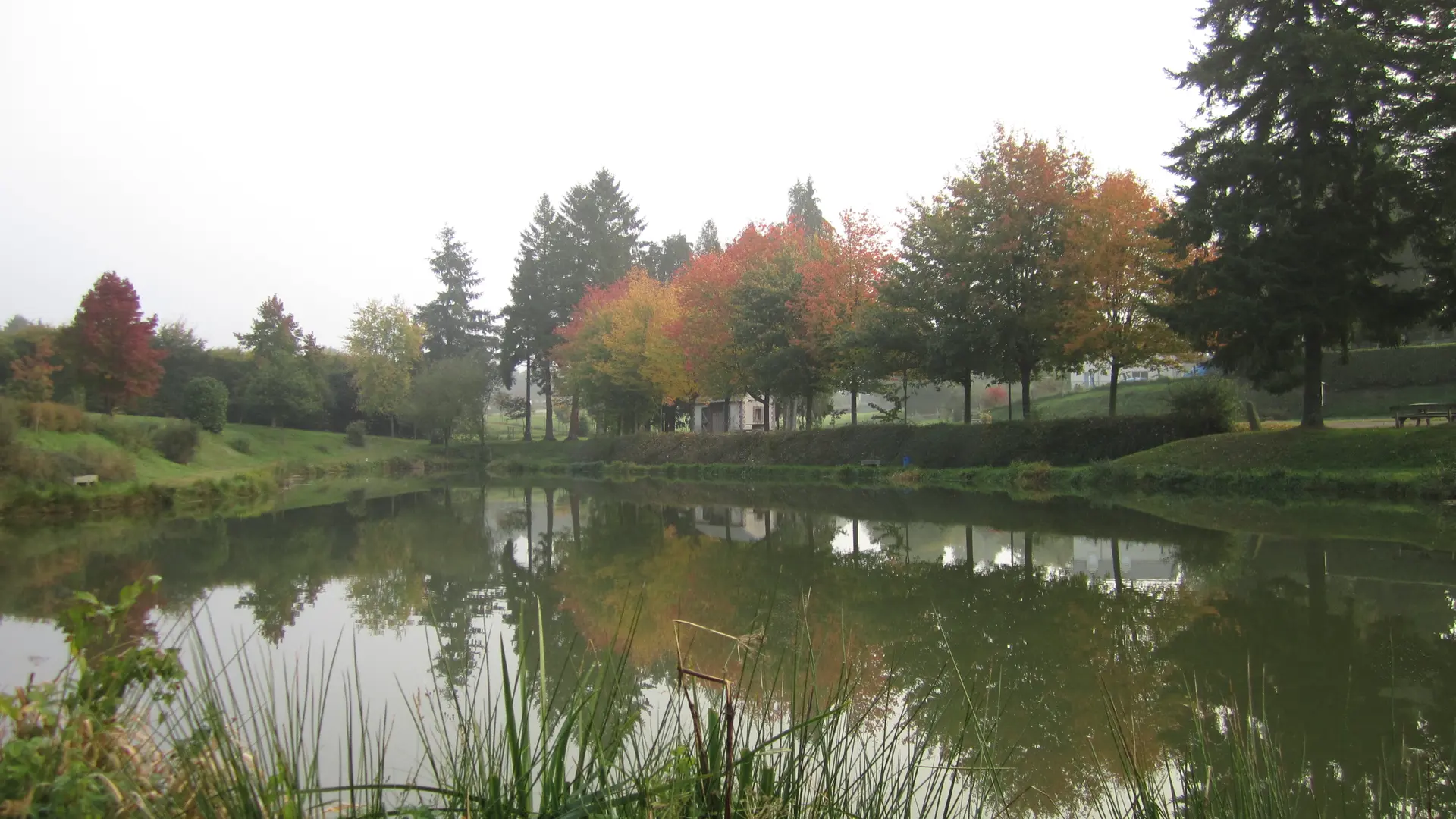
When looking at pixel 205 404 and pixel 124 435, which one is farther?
pixel 205 404

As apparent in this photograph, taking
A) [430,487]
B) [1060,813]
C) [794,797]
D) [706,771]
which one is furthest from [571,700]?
[430,487]

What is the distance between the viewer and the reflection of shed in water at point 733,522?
14164 millimetres

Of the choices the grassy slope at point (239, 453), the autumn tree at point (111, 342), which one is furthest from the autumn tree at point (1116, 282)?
the autumn tree at point (111, 342)

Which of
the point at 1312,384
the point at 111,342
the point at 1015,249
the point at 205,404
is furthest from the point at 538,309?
the point at 1312,384

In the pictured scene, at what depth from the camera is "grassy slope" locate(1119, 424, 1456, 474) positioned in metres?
14.8

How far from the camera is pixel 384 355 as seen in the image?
151 feet

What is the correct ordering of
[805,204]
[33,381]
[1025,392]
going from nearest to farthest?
[1025,392] < [33,381] < [805,204]

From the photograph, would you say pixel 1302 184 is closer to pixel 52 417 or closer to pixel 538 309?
pixel 52 417

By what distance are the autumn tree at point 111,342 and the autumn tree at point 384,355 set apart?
14.6 meters

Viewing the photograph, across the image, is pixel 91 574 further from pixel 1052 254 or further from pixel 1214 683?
pixel 1052 254

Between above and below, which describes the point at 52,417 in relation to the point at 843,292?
below

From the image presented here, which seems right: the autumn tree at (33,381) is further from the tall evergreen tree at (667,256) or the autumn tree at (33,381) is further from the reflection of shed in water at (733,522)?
the tall evergreen tree at (667,256)

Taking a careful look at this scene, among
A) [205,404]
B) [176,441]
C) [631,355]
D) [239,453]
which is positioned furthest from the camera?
[631,355]

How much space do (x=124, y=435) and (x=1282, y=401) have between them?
3324 cm
